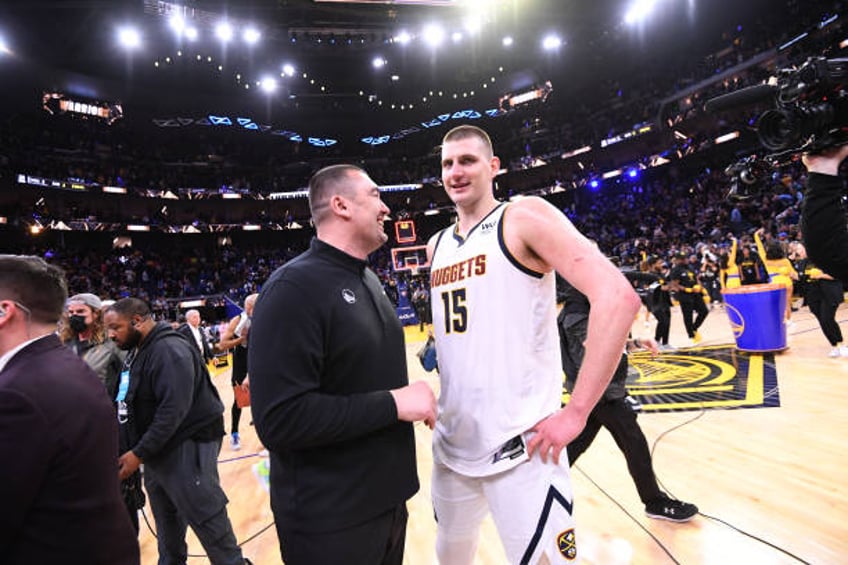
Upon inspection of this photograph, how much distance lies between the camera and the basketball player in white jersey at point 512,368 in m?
1.39

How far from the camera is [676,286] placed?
837 centimetres

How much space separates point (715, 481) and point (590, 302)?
3009 millimetres

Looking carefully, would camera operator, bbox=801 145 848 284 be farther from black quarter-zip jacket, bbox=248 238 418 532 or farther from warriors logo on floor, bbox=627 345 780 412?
warriors logo on floor, bbox=627 345 780 412

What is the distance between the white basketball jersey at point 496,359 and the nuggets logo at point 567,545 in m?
0.30

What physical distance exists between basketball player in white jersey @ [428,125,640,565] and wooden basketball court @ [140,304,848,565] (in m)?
1.40

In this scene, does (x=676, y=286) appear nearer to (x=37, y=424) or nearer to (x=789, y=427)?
(x=789, y=427)

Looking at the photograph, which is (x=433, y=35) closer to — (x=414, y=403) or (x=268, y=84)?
(x=268, y=84)

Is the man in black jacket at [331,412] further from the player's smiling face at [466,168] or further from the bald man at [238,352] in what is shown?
the bald man at [238,352]

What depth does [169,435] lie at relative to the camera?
2410 millimetres

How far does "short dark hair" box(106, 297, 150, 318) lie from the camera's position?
103 inches

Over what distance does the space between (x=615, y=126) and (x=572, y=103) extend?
536 cm

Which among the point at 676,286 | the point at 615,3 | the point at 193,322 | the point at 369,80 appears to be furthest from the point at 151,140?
the point at 676,286

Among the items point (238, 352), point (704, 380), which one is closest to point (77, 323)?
point (238, 352)

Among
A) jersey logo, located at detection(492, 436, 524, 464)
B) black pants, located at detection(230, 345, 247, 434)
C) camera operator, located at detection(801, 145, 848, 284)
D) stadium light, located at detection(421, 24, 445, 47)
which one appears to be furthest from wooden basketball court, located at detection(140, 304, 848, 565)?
stadium light, located at detection(421, 24, 445, 47)
